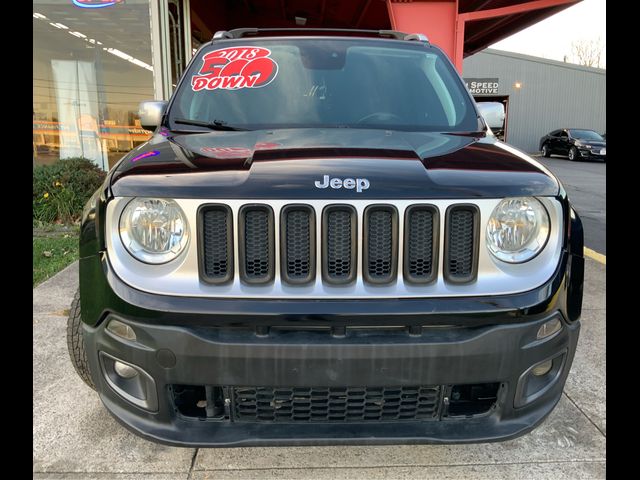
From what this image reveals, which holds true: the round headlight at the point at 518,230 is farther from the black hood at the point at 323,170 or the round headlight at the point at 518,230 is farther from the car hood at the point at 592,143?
the car hood at the point at 592,143

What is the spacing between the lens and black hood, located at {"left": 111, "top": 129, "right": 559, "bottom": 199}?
1691 millimetres

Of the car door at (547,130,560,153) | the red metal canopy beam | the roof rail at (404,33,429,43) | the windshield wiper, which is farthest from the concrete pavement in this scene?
the car door at (547,130,560,153)

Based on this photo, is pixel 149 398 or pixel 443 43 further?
pixel 443 43

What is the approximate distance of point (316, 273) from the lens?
5.65 ft

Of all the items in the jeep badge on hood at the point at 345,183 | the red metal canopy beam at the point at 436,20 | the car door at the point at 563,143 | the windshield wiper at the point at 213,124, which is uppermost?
the red metal canopy beam at the point at 436,20

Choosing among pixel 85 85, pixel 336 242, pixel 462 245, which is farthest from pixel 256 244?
pixel 85 85

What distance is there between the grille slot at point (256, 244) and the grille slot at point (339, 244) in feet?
0.60

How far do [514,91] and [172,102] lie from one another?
29835 mm

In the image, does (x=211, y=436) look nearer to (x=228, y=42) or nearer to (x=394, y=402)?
(x=394, y=402)

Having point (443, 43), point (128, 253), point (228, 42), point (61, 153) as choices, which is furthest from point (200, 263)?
point (61, 153)

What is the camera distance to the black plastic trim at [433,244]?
1.70 metres

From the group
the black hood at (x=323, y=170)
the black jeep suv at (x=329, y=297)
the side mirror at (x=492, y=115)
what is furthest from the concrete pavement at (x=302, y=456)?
the side mirror at (x=492, y=115)

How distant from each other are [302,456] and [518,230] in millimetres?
1337

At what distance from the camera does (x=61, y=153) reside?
898 cm
